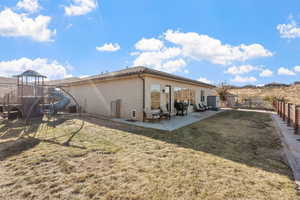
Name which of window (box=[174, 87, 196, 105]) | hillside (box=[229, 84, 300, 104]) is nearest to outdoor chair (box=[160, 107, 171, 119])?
window (box=[174, 87, 196, 105])

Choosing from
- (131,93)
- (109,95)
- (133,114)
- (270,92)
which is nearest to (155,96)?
(131,93)

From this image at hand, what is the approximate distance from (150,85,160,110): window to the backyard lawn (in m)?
4.27

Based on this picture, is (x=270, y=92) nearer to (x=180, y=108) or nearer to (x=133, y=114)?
(x=180, y=108)

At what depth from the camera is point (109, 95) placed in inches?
420

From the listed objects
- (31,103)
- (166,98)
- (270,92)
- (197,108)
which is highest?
(270,92)

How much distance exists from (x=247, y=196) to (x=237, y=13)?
13.1m

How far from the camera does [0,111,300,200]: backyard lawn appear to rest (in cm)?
238

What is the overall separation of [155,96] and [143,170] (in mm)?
6653

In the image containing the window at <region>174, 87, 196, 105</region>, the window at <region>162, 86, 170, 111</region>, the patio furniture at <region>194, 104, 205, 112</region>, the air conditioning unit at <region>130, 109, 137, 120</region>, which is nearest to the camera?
the air conditioning unit at <region>130, 109, 137, 120</region>

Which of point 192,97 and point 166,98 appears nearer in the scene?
point 166,98

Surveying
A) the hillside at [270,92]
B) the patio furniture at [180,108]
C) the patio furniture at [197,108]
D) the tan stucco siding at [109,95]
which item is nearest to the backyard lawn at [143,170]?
the tan stucco siding at [109,95]

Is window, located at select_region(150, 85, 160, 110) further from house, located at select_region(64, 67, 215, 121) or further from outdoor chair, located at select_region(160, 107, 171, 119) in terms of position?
outdoor chair, located at select_region(160, 107, 171, 119)

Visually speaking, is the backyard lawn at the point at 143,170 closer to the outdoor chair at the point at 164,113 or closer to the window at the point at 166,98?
the outdoor chair at the point at 164,113

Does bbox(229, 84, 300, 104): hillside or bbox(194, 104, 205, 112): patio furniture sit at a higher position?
bbox(229, 84, 300, 104): hillside
